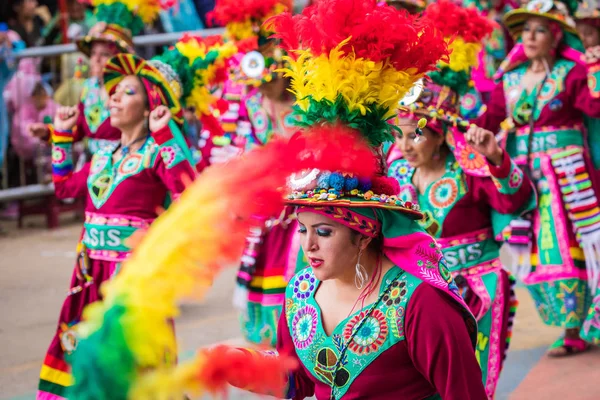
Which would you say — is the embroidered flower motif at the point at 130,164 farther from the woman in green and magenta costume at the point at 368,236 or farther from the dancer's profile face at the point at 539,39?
the dancer's profile face at the point at 539,39

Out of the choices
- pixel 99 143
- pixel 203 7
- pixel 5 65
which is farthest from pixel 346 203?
pixel 203 7

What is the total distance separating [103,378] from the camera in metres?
1.64

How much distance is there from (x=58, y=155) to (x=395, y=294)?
8.81 feet

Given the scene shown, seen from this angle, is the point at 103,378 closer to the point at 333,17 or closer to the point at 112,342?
the point at 112,342

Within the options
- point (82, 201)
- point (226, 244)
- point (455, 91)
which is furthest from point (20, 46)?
point (226, 244)

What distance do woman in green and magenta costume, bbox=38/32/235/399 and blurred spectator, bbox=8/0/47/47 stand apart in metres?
5.54

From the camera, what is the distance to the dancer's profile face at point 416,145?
13.0 ft

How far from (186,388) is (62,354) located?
9.79 feet

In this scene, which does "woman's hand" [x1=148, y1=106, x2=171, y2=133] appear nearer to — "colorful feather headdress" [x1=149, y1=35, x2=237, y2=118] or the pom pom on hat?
"colorful feather headdress" [x1=149, y1=35, x2=237, y2=118]

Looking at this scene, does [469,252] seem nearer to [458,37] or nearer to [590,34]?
[458,37]

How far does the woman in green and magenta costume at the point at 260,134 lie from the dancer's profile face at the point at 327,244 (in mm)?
2511

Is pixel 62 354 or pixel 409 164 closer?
pixel 409 164

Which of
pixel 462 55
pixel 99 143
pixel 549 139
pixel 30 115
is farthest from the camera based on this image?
pixel 30 115

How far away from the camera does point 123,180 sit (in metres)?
4.47
